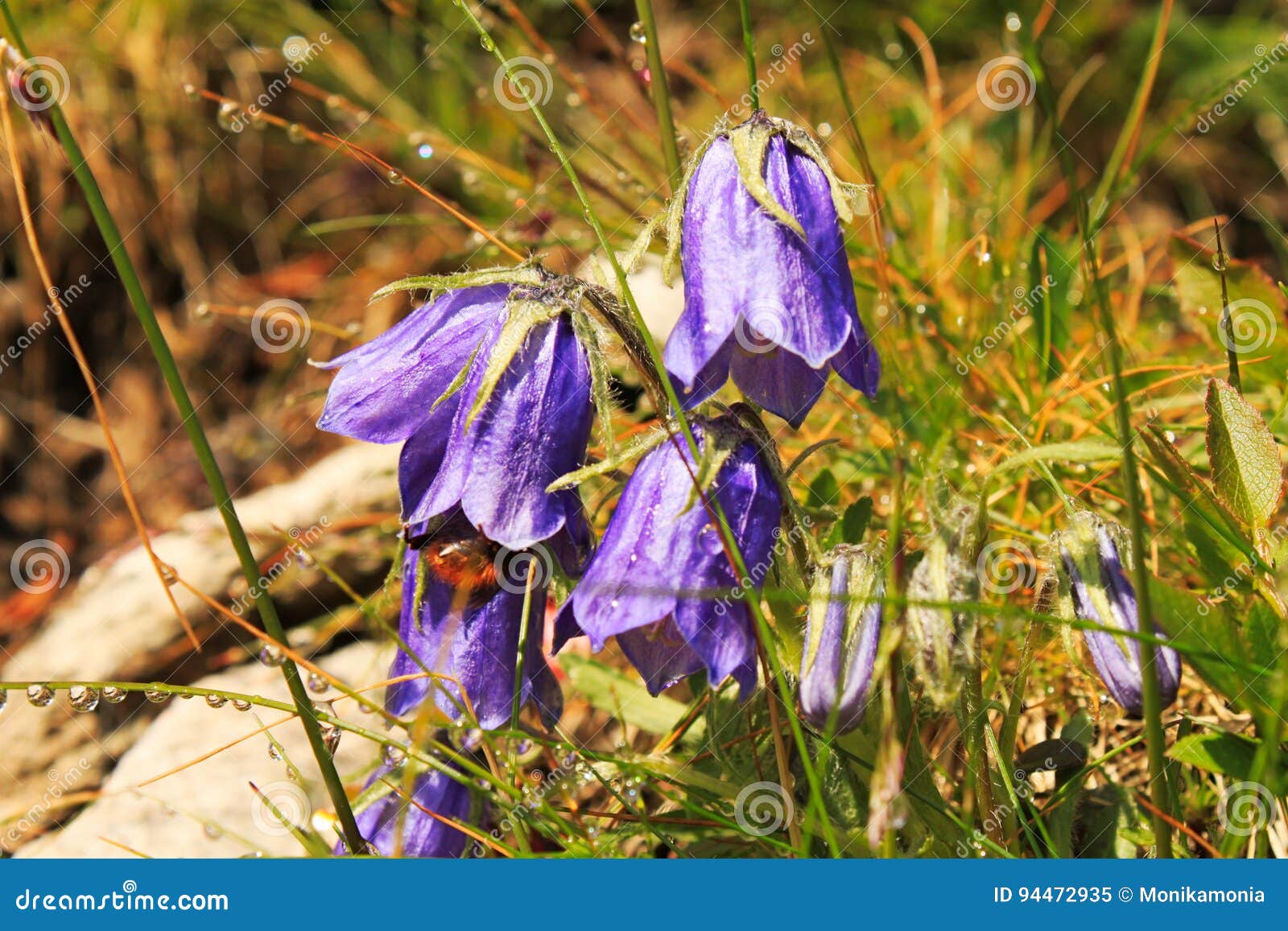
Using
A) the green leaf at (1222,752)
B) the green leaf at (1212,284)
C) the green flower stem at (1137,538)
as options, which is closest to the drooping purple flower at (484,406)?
the green flower stem at (1137,538)

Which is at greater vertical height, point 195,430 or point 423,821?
point 195,430

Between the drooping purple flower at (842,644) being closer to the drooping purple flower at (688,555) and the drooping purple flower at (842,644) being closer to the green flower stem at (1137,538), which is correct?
the drooping purple flower at (688,555)

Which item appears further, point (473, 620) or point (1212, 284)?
point (1212, 284)

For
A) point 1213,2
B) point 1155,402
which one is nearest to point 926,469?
point 1155,402

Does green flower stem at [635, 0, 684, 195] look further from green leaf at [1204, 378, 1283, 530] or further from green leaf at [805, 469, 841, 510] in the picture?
green leaf at [1204, 378, 1283, 530]

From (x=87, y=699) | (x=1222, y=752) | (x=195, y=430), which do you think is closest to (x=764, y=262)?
(x=195, y=430)

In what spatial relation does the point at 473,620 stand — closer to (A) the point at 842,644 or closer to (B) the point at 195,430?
(B) the point at 195,430

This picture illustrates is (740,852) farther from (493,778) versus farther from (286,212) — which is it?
(286,212)

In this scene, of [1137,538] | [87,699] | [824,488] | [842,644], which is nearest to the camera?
[1137,538]
